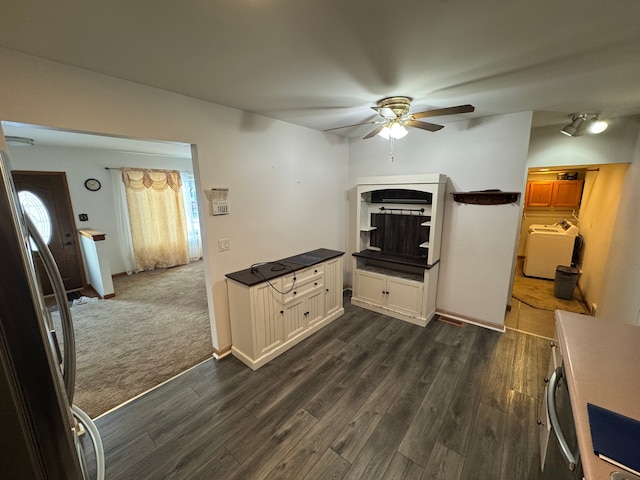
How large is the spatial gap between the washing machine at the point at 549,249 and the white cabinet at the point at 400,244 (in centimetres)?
296

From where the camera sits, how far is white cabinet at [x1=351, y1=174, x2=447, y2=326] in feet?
10.4

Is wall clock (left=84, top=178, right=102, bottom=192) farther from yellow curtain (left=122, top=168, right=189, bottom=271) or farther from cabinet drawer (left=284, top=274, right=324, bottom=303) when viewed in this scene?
cabinet drawer (left=284, top=274, right=324, bottom=303)

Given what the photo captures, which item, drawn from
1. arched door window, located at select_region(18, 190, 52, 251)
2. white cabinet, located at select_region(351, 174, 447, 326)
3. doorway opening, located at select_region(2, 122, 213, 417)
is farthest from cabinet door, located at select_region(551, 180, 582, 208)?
arched door window, located at select_region(18, 190, 52, 251)

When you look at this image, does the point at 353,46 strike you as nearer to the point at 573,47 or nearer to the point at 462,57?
the point at 462,57

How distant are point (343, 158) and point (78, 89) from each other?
9.86ft

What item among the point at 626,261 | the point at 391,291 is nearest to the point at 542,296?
the point at 626,261

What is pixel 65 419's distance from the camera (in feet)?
2.41

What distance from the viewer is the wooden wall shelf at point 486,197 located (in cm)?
280

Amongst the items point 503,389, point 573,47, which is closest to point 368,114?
point 573,47

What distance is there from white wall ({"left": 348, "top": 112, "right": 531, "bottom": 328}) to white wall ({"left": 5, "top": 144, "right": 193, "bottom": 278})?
501 cm

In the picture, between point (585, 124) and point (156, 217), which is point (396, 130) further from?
point (156, 217)

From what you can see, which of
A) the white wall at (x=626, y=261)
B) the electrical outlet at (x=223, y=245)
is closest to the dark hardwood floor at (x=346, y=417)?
the white wall at (x=626, y=261)

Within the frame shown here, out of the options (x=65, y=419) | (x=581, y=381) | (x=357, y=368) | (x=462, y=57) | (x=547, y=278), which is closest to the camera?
(x=65, y=419)

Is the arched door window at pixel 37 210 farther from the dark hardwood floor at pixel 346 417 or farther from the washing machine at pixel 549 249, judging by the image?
the washing machine at pixel 549 249
